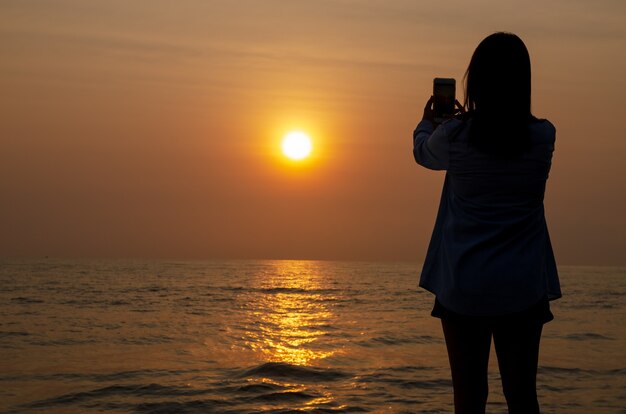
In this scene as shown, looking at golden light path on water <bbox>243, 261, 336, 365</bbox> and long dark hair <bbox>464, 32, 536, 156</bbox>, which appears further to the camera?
golden light path on water <bbox>243, 261, 336, 365</bbox>

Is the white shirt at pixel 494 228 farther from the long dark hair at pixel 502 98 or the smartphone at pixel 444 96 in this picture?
the smartphone at pixel 444 96

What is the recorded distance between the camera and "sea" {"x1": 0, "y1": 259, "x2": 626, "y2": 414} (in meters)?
9.44

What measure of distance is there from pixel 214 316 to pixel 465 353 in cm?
2001

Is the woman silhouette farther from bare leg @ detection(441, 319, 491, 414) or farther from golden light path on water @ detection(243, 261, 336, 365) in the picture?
golden light path on water @ detection(243, 261, 336, 365)

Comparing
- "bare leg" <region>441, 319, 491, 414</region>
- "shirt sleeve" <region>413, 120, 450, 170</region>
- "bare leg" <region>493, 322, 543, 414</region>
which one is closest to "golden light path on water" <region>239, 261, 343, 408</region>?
"bare leg" <region>441, 319, 491, 414</region>

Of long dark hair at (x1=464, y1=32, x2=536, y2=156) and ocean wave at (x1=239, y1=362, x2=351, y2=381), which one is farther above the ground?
long dark hair at (x1=464, y1=32, x2=536, y2=156)

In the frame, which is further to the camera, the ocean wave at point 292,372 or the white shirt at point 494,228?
the ocean wave at point 292,372

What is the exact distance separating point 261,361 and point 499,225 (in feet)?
34.5

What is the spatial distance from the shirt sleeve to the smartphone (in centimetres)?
7

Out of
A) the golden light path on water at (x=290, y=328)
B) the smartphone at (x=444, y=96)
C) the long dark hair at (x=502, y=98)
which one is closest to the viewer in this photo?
the long dark hair at (x=502, y=98)

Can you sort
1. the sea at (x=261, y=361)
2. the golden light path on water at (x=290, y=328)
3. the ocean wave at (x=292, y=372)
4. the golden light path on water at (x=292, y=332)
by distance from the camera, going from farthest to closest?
the golden light path on water at (x=290, y=328)
the golden light path on water at (x=292, y=332)
the ocean wave at (x=292, y=372)
the sea at (x=261, y=361)

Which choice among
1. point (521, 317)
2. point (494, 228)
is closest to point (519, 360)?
point (521, 317)

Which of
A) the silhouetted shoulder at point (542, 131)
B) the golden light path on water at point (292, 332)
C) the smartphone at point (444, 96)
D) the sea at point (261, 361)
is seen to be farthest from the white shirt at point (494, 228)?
the golden light path on water at point (292, 332)

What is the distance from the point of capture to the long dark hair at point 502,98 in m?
2.83
